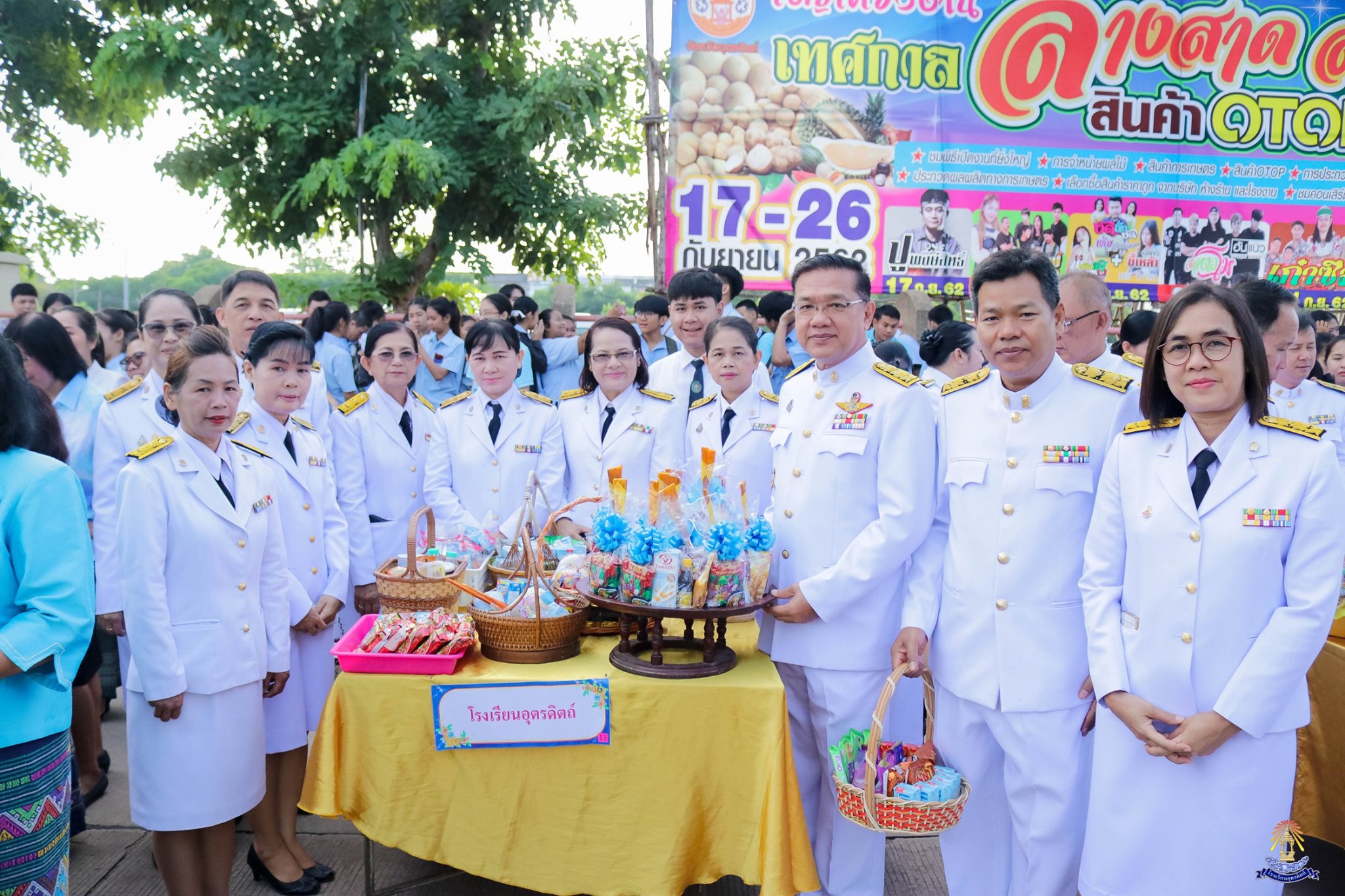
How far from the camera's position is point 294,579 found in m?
2.95

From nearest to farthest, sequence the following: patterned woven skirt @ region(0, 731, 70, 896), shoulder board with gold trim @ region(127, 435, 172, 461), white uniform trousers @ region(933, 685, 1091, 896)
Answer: patterned woven skirt @ region(0, 731, 70, 896) < white uniform trousers @ region(933, 685, 1091, 896) < shoulder board with gold trim @ region(127, 435, 172, 461)

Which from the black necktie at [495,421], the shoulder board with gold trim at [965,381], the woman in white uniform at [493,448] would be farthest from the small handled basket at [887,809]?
the black necktie at [495,421]

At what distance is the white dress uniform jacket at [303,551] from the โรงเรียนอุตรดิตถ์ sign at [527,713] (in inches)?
30.3

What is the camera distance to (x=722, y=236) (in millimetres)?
7480

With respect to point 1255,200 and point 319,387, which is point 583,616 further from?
point 1255,200

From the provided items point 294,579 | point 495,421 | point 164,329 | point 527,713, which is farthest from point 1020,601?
point 164,329

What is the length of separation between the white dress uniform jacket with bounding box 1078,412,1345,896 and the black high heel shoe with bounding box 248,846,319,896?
2.42 m

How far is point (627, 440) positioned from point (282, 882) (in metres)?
2.09

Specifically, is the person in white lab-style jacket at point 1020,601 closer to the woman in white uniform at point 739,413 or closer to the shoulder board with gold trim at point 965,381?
the shoulder board with gold trim at point 965,381

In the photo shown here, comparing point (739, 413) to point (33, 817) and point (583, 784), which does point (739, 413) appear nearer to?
point (583, 784)

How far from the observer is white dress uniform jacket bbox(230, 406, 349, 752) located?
3008mm

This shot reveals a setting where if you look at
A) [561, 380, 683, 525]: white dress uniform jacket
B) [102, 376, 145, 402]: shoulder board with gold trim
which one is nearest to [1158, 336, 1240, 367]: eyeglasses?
[561, 380, 683, 525]: white dress uniform jacket

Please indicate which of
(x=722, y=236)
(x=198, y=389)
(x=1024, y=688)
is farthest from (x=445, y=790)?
(x=722, y=236)

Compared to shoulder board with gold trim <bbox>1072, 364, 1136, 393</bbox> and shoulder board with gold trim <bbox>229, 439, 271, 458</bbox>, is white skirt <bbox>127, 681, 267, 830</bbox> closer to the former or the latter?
shoulder board with gold trim <bbox>229, 439, 271, 458</bbox>
